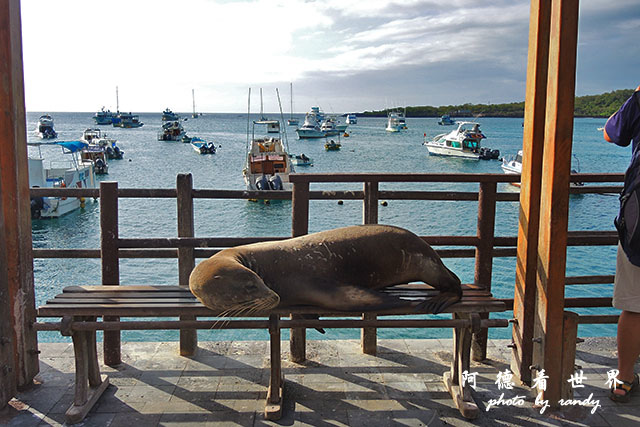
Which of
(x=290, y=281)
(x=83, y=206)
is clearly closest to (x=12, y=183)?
(x=290, y=281)

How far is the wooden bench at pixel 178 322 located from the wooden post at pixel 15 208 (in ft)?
1.01

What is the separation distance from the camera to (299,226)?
14.2 feet

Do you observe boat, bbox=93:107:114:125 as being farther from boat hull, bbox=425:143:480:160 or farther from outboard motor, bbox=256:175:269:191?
outboard motor, bbox=256:175:269:191

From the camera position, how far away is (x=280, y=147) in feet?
117

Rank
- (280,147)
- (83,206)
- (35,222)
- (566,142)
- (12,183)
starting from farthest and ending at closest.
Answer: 1. (280,147)
2. (83,206)
3. (35,222)
4. (12,183)
5. (566,142)

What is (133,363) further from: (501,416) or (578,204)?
(578,204)

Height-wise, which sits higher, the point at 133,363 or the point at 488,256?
the point at 488,256

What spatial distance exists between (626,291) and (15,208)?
413 cm

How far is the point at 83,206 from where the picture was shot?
2923cm

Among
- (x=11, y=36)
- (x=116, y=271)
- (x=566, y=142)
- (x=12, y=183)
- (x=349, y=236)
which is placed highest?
(x=11, y=36)

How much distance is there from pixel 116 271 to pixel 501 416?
3.05m

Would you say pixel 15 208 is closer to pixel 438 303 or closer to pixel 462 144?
pixel 438 303

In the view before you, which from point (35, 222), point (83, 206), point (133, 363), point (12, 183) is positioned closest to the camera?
point (12, 183)

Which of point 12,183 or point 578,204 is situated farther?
point 578,204
